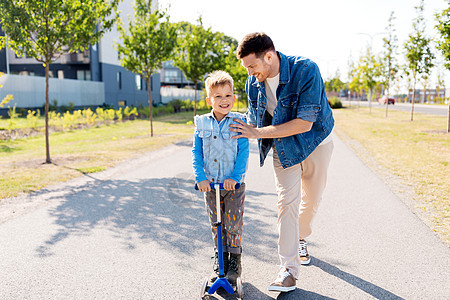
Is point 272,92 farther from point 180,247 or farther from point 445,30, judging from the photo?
point 445,30

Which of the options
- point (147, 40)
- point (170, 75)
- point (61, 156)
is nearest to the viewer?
point (61, 156)

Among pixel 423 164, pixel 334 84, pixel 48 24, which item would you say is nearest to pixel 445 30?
pixel 423 164

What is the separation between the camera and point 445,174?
763 centimetres

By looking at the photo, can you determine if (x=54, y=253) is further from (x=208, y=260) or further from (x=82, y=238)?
(x=208, y=260)

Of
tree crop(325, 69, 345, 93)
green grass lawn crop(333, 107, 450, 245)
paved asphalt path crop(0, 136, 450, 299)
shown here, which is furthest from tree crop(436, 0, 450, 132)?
tree crop(325, 69, 345, 93)

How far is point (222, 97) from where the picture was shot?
9.94 ft

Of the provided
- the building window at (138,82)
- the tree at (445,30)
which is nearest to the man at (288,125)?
the tree at (445,30)

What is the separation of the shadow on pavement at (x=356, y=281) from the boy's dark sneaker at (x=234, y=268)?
813 mm

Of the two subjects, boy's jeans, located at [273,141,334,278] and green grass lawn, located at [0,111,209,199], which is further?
green grass lawn, located at [0,111,209,199]

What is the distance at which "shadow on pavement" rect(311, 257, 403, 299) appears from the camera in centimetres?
300

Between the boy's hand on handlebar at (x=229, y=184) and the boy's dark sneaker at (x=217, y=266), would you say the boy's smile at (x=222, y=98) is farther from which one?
the boy's dark sneaker at (x=217, y=266)

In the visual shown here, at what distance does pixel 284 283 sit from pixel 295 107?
135 centimetres

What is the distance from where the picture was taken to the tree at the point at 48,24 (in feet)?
26.9

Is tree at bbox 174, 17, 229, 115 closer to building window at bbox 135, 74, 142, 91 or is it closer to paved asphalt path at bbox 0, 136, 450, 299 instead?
paved asphalt path at bbox 0, 136, 450, 299
